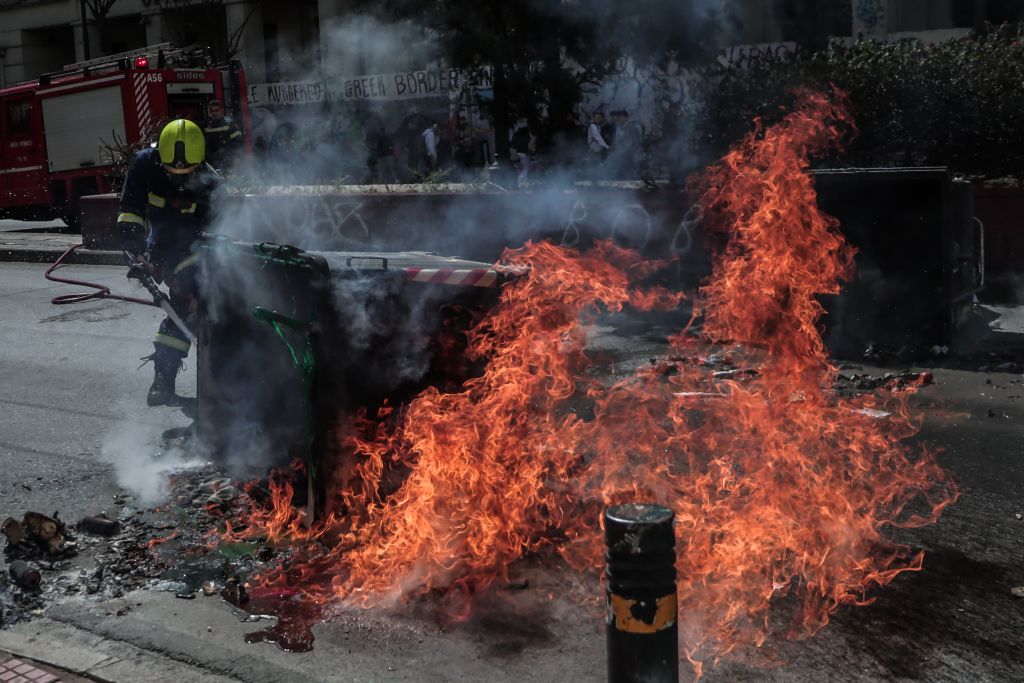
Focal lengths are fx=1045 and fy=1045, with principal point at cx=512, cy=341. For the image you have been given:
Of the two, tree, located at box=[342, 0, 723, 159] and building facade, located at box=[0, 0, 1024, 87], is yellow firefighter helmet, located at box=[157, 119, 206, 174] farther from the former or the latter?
building facade, located at box=[0, 0, 1024, 87]

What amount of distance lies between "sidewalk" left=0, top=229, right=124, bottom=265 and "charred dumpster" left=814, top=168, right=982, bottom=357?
1035cm

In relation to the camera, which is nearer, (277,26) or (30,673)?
(30,673)

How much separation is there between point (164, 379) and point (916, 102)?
922 cm

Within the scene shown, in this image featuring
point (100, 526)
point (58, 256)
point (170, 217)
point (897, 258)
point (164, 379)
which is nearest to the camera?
point (100, 526)

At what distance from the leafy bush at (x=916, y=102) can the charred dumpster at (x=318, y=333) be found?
8207 mm

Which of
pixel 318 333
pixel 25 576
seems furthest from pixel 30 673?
pixel 318 333

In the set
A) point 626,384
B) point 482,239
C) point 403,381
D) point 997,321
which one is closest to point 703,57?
point 482,239

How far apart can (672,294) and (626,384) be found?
3.09 metres

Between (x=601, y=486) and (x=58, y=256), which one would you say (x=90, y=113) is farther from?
(x=601, y=486)

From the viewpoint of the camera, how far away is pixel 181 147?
697cm

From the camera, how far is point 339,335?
15.6ft

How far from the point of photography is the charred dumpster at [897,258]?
29.1ft

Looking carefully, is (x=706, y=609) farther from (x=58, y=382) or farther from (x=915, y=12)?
(x=915, y=12)

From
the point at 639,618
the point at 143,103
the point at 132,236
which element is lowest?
the point at 639,618
